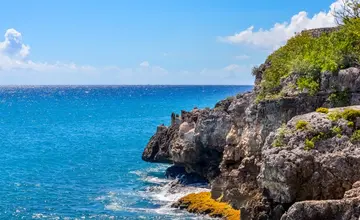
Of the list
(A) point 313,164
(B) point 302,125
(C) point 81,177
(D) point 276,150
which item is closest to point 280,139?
(D) point 276,150

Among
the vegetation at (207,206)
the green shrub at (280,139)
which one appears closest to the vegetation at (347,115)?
the green shrub at (280,139)

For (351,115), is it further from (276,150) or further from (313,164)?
(276,150)

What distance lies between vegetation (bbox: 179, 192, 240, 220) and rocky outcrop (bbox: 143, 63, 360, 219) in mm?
712

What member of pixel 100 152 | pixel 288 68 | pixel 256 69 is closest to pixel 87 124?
pixel 100 152

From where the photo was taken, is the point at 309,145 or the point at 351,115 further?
the point at 351,115

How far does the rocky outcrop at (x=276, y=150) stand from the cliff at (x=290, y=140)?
0.16 ft

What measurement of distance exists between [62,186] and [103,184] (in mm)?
4773

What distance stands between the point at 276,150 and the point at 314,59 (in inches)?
558

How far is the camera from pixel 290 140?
28.0 meters

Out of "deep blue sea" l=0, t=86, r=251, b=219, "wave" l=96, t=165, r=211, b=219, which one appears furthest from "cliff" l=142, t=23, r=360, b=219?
"deep blue sea" l=0, t=86, r=251, b=219

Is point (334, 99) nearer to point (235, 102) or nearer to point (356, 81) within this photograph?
point (356, 81)

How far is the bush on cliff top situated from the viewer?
121 feet

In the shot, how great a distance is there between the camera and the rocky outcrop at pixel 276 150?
26.5 m

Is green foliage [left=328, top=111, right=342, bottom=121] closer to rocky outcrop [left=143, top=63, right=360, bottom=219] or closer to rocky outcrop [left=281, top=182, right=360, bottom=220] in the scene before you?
rocky outcrop [left=143, top=63, right=360, bottom=219]
